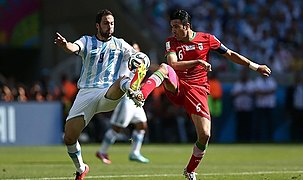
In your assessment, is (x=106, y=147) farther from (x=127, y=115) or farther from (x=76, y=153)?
(x=76, y=153)

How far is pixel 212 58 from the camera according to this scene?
32.5m

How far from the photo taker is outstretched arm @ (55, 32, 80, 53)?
41.5ft

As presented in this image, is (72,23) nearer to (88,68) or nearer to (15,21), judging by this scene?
(15,21)

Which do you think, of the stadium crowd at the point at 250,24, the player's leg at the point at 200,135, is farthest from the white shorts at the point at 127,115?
the stadium crowd at the point at 250,24

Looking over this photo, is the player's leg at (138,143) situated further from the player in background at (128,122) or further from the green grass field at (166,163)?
the green grass field at (166,163)

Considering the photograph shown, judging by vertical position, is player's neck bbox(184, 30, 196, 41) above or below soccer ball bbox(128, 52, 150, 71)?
above

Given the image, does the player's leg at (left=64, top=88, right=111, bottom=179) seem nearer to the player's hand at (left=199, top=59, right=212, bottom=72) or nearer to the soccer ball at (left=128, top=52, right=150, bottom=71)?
the soccer ball at (left=128, top=52, right=150, bottom=71)

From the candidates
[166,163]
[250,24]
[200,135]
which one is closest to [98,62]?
[200,135]

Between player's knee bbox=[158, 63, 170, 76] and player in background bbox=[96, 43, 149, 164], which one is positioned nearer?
player's knee bbox=[158, 63, 170, 76]

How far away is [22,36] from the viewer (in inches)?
1332

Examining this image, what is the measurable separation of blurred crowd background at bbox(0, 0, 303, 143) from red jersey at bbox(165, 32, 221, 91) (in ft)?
48.0

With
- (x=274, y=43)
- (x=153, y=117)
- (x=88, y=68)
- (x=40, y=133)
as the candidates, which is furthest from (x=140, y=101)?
(x=274, y=43)

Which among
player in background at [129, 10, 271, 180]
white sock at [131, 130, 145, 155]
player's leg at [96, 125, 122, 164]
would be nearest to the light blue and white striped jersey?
player in background at [129, 10, 271, 180]

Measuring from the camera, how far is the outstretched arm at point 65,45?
498 inches
